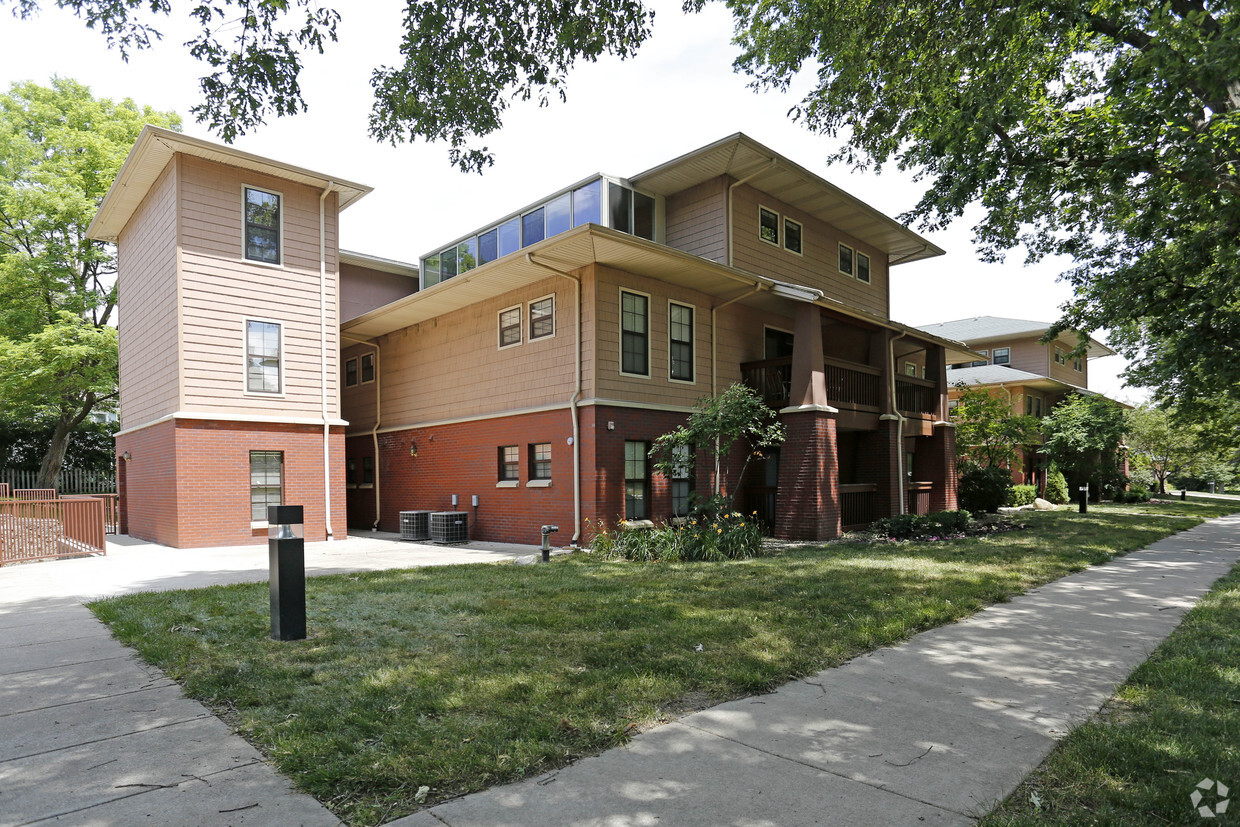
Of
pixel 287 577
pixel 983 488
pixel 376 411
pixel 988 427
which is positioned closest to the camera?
pixel 287 577

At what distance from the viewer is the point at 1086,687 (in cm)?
463

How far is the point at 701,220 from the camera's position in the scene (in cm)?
1608

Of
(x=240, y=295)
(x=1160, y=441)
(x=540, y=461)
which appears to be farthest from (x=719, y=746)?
(x=1160, y=441)

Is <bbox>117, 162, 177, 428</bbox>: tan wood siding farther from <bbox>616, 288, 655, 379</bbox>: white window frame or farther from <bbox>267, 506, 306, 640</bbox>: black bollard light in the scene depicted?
<bbox>267, 506, 306, 640</bbox>: black bollard light

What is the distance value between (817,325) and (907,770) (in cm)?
1240

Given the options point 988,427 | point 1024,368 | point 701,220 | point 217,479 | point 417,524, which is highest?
point 701,220

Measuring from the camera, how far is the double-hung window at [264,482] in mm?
15008

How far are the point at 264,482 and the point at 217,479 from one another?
969 mm

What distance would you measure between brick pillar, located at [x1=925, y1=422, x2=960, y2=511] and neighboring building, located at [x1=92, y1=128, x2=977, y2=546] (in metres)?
1.00

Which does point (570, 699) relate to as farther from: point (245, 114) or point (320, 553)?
point (320, 553)

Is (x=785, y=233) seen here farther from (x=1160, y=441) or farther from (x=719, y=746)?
(x=1160, y=441)

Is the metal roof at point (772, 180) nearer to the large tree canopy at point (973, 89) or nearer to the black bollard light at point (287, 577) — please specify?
the large tree canopy at point (973, 89)

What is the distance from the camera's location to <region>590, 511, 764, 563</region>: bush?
11578 mm

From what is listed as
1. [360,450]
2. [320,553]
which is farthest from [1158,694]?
[360,450]
